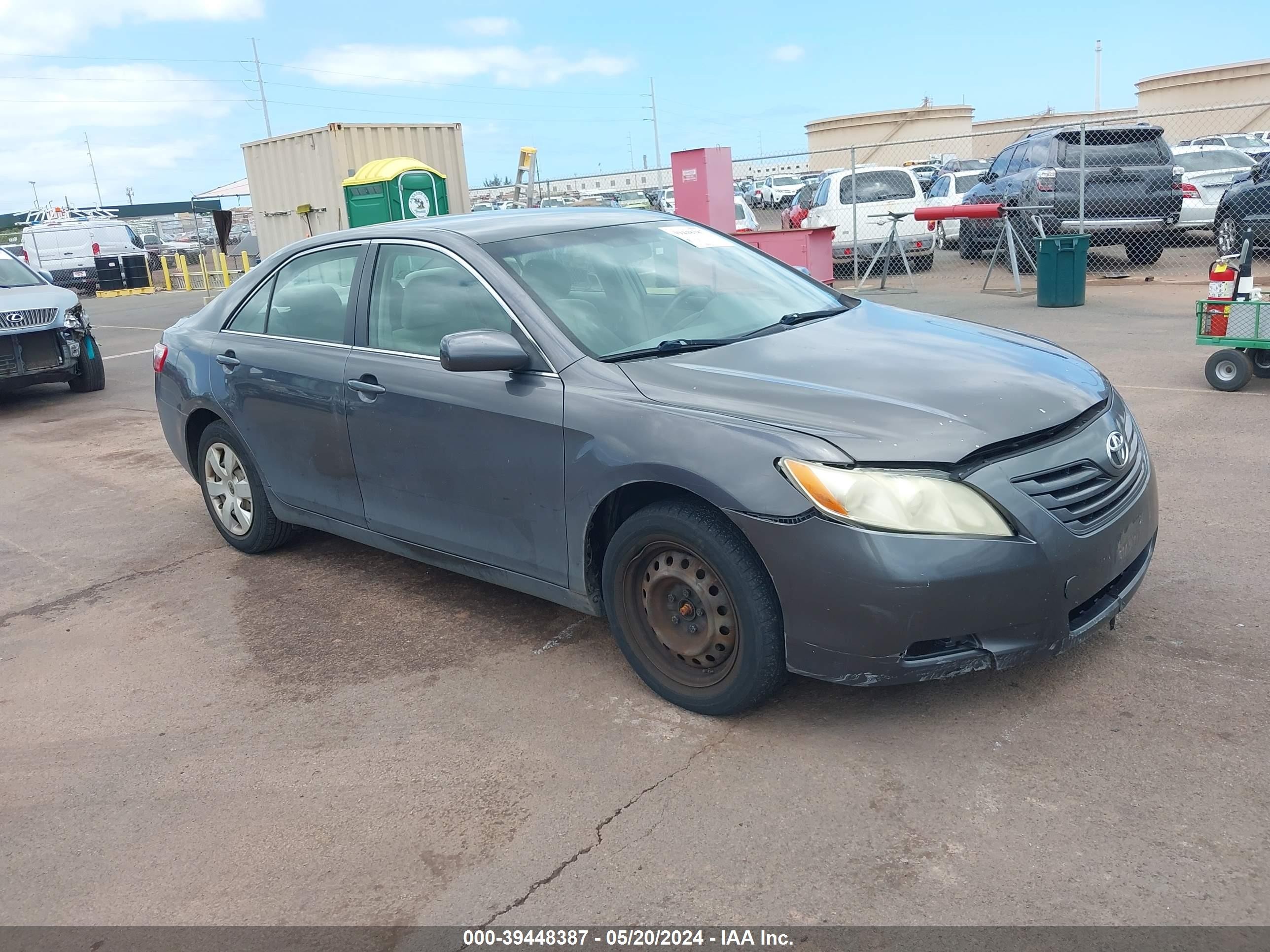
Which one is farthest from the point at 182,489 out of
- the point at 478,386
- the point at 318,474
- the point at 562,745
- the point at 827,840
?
the point at 827,840

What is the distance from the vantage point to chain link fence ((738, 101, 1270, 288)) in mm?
14945

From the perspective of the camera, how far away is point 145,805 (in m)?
3.47

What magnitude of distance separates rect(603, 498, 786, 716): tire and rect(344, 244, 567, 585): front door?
1.10ft

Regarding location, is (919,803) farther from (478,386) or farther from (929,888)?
(478,386)

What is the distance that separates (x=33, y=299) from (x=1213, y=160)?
18.4 meters

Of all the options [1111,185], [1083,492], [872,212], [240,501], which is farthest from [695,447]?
[872,212]

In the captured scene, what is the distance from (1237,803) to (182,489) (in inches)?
255

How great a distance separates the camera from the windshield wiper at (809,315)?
4.43 metres

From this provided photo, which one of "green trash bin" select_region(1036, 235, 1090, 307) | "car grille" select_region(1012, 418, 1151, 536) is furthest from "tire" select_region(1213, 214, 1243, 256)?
"car grille" select_region(1012, 418, 1151, 536)

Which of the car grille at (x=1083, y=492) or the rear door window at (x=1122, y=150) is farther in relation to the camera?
the rear door window at (x=1122, y=150)

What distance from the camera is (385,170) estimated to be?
60.1 feet

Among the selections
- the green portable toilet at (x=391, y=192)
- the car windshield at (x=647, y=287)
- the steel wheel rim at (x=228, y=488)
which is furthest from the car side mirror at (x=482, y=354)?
the green portable toilet at (x=391, y=192)

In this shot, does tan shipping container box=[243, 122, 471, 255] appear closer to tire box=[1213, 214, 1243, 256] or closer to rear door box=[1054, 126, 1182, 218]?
rear door box=[1054, 126, 1182, 218]

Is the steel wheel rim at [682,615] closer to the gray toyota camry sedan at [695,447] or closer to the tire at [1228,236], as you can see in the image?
the gray toyota camry sedan at [695,447]
